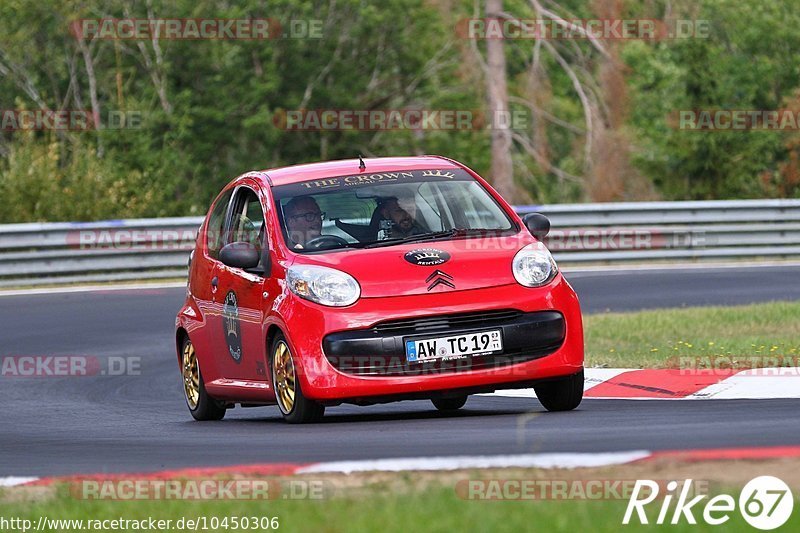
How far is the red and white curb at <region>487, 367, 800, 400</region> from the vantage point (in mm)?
10250

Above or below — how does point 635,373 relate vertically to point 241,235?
below

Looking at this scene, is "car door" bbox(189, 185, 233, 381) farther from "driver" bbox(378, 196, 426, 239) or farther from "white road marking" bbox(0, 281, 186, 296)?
"white road marking" bbox(0, 281, 186, 296)

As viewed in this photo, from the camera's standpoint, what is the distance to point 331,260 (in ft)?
30.4

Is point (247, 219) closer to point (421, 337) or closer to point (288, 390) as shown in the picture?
point (288, 390)

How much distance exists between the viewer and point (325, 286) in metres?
9.06

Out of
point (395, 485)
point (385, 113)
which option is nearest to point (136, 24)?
point (385, 113)

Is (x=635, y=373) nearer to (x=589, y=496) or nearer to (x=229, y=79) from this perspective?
(x=589, y=496)

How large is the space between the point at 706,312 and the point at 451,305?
7623 mm

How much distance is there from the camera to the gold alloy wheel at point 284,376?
922cm

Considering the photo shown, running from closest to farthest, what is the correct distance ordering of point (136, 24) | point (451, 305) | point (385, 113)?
point (451, 305) → point (136, 24) → point (385, 113)

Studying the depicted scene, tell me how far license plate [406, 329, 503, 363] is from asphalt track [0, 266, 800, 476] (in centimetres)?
38

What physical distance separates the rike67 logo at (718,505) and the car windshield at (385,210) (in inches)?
164

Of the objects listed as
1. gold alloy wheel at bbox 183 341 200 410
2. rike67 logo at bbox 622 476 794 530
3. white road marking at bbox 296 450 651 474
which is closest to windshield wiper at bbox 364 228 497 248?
gold alloy wheel at bbox 183 341 200 410

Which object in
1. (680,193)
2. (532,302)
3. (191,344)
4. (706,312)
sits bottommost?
(680,193)
